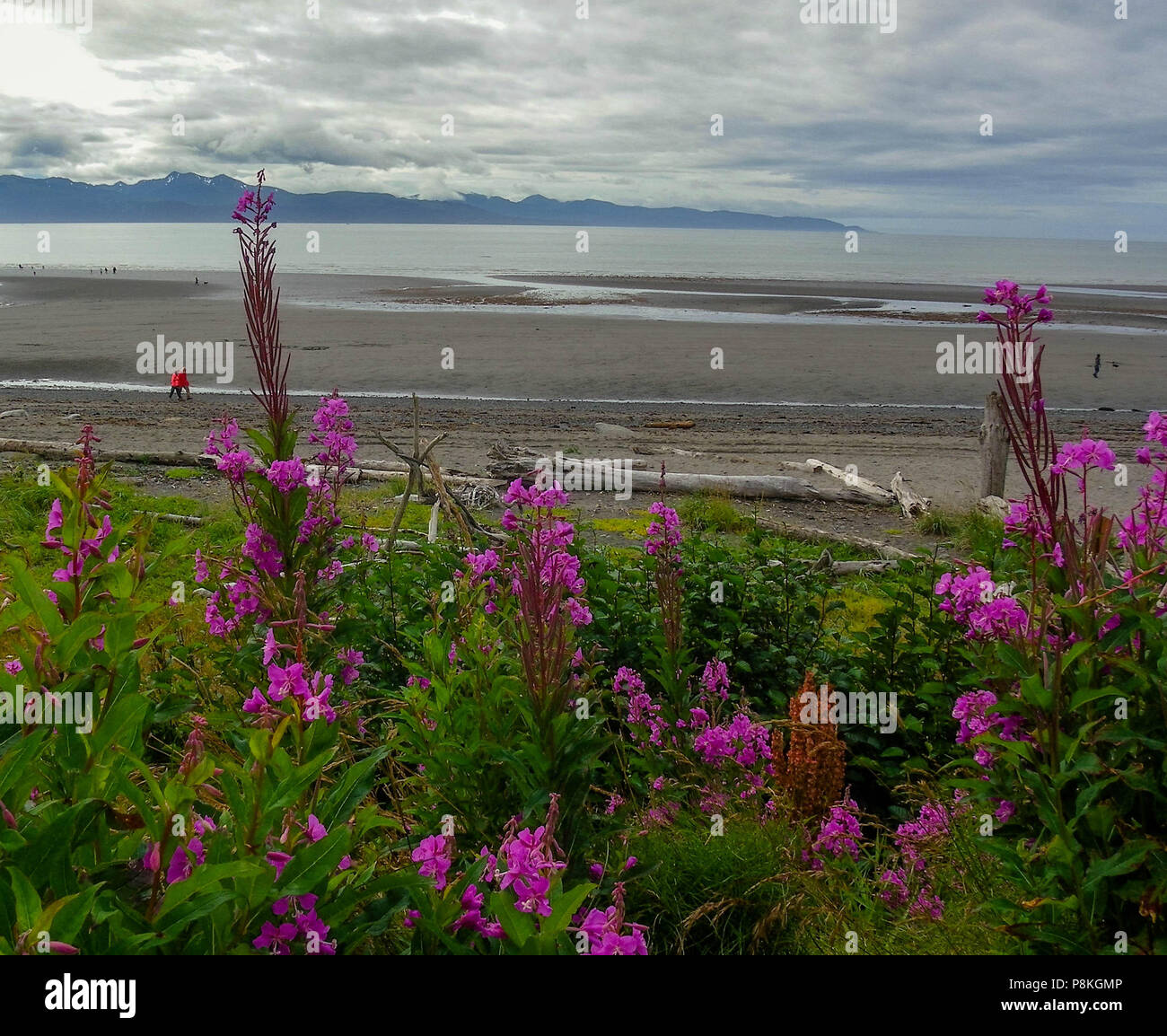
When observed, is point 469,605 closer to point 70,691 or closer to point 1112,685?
point 70,691

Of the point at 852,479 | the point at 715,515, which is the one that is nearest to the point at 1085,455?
the point at 715,515

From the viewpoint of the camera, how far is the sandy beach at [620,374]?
17.9 metres

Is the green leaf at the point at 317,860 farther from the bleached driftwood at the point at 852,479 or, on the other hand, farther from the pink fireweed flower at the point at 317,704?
the bleached driftwood at the point at 852,479

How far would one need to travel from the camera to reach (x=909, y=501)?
12359 mm

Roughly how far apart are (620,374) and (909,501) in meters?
18.8

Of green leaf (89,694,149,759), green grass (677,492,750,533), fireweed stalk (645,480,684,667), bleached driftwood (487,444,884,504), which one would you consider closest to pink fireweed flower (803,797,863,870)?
fireweed stalk (645,480,684,667)

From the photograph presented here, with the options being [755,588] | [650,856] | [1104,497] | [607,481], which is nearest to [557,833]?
[650,856]

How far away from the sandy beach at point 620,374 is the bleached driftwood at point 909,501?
264 mm

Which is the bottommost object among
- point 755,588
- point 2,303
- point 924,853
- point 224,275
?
point 924,853

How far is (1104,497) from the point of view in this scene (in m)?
13.1

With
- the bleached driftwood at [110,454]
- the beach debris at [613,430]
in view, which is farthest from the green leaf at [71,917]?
the beach debris at [613,430]

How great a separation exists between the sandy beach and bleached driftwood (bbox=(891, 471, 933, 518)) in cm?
26

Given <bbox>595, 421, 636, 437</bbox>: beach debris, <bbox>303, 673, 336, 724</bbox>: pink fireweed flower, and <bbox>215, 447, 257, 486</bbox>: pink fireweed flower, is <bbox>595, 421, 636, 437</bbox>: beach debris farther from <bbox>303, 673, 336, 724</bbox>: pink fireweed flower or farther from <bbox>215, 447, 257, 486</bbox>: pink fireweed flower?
<bbox>303, 673, 336, 724</bbox>: pink fireweed flower
